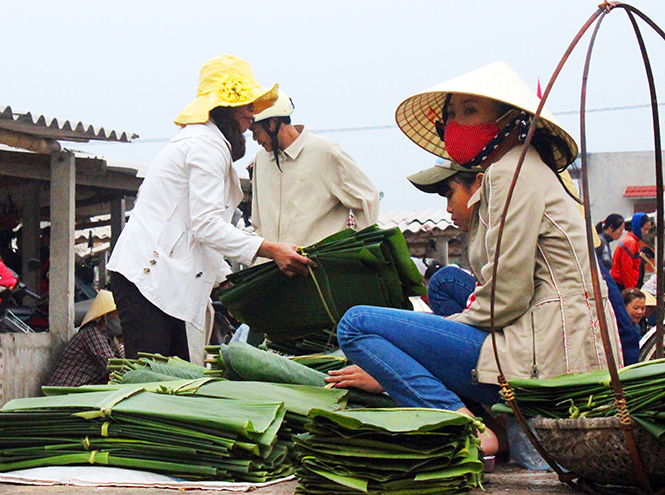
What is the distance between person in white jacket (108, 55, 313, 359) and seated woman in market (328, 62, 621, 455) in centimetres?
105

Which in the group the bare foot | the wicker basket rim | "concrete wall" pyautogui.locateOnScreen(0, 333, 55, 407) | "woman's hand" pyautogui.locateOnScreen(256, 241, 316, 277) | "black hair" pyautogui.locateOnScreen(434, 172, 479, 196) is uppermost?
"black hair" pyautogui.locateOnScreen(434, 172, 479, 196)

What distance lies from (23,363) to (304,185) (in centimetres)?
337

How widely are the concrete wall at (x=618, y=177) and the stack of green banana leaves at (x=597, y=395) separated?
23769 millimetres

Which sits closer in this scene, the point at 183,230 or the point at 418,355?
the point at 418,355

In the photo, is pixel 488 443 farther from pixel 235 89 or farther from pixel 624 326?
pixel 235 89

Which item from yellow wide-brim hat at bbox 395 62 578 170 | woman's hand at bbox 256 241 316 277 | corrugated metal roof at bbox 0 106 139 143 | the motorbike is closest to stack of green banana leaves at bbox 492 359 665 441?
yellow wide-brim hat at bbox 395 62 578 170

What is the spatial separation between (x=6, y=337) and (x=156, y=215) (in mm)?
3412

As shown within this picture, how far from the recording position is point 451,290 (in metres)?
3.36

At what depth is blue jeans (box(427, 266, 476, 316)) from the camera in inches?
132

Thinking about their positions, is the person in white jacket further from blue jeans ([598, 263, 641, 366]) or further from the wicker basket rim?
the wicker basket rim

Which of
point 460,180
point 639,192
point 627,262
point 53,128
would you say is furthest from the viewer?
point 639,192

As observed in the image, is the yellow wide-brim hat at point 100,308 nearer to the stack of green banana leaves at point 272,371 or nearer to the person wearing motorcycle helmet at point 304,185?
the person wearing motorcycle helmet at point 304,185

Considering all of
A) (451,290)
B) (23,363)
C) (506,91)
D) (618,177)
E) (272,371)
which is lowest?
(23,363)

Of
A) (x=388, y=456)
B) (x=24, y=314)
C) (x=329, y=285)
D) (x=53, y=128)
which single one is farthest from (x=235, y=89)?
(x=24, y=314)
